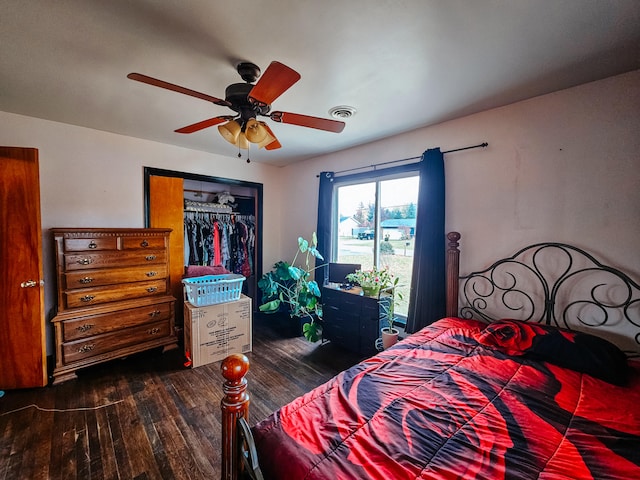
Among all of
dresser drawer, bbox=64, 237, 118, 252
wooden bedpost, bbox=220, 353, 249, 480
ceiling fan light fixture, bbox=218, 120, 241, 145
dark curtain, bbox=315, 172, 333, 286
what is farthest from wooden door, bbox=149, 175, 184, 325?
wooden bedpost, bbox=220, 353, 249, 480

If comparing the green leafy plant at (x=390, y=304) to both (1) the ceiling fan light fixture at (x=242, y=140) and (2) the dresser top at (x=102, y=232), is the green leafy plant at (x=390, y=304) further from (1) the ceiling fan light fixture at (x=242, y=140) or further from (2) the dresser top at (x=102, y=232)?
(2) the dresser top at (x=102, y=232)

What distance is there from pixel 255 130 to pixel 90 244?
207 centimetres

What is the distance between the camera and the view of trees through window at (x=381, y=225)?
2.97 meters

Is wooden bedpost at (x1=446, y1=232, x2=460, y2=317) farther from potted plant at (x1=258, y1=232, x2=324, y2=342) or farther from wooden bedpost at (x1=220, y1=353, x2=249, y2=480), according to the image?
wooden bedpost at (x1=220, y1=353, x2=249, y2=480)

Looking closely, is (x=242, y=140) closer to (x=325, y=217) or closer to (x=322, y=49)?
(x=322, y=49)

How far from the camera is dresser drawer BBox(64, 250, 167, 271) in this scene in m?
2.41

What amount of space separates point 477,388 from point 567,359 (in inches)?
27.4

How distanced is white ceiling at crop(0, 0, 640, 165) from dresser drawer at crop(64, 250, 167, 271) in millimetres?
1312

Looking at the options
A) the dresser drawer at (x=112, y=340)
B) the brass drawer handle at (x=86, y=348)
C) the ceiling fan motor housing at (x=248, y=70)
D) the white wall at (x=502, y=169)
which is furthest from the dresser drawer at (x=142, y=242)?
the ceiling fan motor housing at (x=248, y=70)

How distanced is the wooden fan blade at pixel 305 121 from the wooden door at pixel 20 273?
2097 millimetres

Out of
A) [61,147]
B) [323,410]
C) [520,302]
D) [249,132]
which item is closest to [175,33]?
[249,132]

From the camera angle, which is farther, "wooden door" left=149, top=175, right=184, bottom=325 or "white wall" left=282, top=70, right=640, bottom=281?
"wooden door" left=149, top=175, right=184, bottom=325

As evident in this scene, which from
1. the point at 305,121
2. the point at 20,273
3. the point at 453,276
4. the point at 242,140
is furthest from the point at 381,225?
the point at 20,273

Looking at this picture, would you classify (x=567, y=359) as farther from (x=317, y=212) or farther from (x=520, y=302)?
(x=317, y=212)
